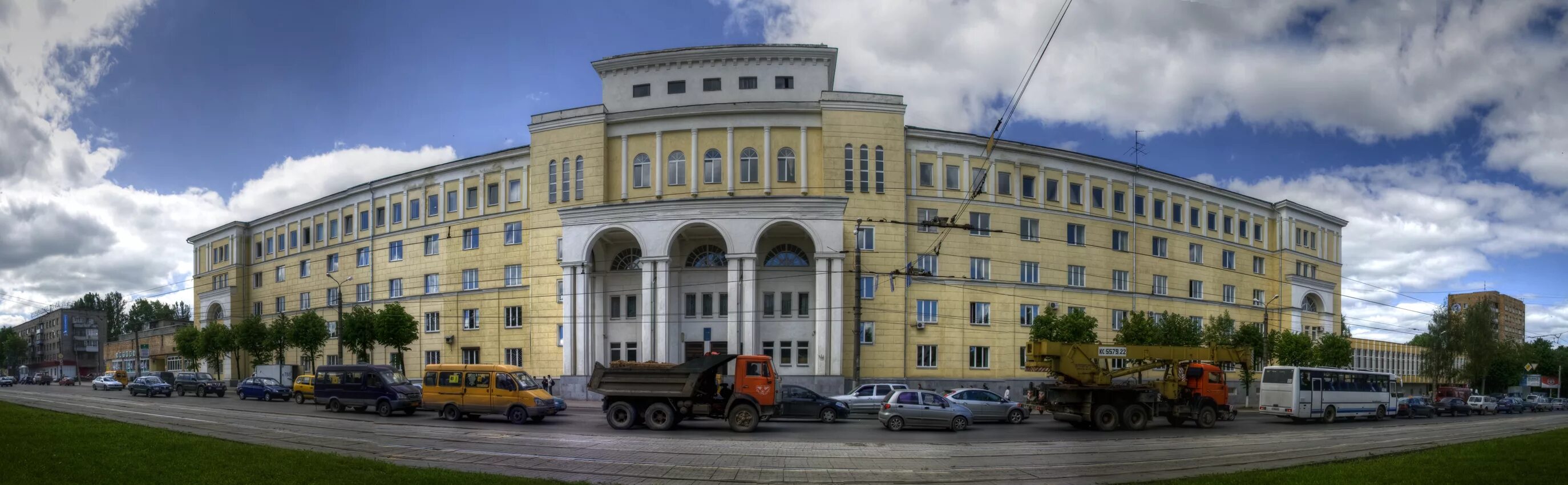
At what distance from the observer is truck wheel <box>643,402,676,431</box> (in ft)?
96.4

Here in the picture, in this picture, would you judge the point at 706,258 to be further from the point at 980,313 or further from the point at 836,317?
the point at 980,313

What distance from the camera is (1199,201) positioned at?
65750 millimetres

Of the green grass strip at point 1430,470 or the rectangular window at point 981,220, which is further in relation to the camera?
the rectangular window at point 981,220

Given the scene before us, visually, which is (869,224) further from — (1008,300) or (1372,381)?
(1372,381)

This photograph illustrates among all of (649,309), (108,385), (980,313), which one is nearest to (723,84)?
(649,309)

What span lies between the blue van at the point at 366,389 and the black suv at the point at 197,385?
2316cm

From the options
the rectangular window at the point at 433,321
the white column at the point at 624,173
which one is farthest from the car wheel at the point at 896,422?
the rectangular window at the point at 433,321

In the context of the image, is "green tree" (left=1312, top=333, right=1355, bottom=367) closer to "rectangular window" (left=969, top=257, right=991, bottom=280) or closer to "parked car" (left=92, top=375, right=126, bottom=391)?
"rectangular window" (left=969, top=257, right=991, bottom=280)

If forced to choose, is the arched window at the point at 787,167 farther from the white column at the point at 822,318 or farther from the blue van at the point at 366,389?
the blue van at the point at 366,389

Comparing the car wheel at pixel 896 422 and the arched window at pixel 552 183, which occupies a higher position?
the arched window at pixel 552 183

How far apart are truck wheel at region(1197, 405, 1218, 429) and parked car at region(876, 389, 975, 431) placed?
10261 millimetres

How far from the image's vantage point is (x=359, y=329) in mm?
57469

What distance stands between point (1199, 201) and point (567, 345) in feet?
148

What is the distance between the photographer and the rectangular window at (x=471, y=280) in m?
62.0
